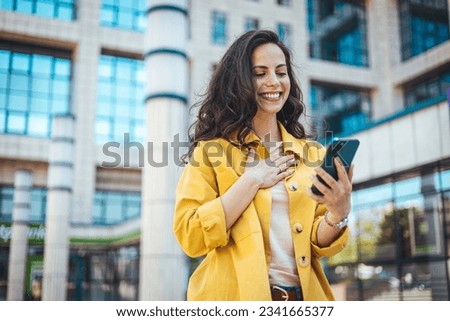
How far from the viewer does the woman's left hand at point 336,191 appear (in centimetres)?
125

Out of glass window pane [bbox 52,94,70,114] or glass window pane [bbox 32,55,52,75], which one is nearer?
glass window pane [bbox 32,55,52,75]

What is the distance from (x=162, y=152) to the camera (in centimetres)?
521

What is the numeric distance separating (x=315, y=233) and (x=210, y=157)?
342 millimetres

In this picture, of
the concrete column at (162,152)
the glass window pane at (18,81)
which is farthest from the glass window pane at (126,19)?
the concrete column at (162,152)

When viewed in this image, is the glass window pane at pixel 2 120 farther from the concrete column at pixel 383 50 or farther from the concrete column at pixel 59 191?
the concrete column at pixel 383 50

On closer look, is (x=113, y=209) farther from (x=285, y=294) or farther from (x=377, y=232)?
(x=285, y=294)

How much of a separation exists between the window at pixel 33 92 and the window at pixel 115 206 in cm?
299

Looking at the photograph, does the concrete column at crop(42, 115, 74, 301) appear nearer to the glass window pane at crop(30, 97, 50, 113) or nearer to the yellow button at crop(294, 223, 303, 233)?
the glass window pane at crop(30, 97, 50, 113)

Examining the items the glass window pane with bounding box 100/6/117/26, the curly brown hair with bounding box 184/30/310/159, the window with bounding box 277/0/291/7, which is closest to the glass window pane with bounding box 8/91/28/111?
the glass window pane with bounding box 100/6/117/26

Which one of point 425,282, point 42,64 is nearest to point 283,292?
point 425,282

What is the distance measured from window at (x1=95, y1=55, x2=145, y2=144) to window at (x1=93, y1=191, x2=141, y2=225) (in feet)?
6.46

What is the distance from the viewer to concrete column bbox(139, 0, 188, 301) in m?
5.14

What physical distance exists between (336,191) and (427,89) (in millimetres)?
16819

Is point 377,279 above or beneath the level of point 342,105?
beneath
